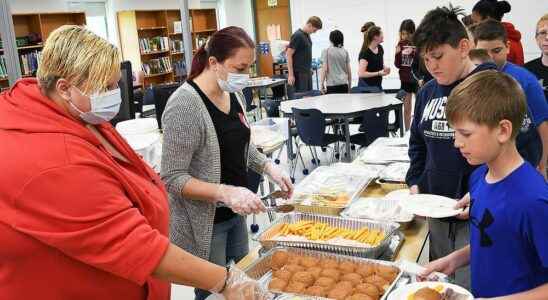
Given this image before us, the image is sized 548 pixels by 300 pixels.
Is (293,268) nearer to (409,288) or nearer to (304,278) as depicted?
(304,278)

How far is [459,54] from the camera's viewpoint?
1.68 metres

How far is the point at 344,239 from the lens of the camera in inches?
A: 67.9

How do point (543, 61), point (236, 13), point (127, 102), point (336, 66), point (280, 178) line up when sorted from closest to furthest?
1. point (280, 178)
2. point (543, 61)
3. point (127, 102)
4. point (336, 66)
5. point (236, 13)

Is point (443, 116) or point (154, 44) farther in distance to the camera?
point (154, 44)

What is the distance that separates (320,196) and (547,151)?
1115 mm

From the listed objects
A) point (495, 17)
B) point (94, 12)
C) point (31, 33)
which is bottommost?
point (495, 17)

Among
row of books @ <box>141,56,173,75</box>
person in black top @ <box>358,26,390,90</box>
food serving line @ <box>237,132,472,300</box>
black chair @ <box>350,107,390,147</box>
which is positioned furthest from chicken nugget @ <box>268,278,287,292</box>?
row of books @ <box>141,56,173,75</box>

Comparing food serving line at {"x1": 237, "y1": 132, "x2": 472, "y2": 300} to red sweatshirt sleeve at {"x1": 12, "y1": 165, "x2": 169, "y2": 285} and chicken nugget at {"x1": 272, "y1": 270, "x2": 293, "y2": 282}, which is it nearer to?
chicken nugget at {"x1": 272, "y1": 270, "x2": 293, "y2": 282}

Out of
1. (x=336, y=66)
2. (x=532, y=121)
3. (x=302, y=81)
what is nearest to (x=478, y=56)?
(x=532, y=121)

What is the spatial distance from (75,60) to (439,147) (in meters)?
1.25

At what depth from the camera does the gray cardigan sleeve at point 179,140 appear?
1.61 m

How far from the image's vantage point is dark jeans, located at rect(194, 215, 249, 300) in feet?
5.88

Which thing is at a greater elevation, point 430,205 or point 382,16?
point 382,16

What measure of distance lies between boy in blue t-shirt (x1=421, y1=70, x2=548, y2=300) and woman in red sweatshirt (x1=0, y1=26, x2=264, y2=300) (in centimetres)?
67
